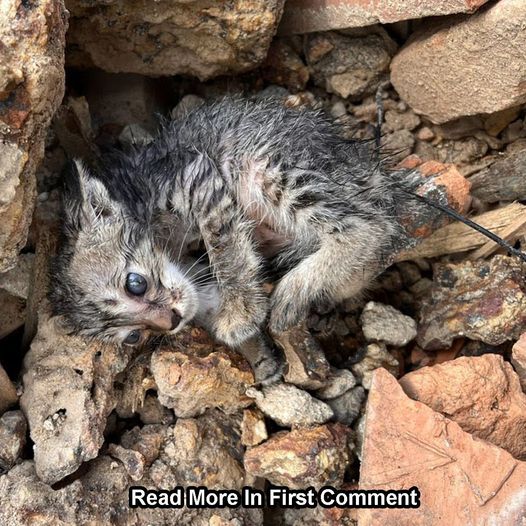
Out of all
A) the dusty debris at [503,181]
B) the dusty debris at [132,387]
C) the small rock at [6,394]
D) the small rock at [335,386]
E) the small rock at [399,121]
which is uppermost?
the small rock at [399,121]

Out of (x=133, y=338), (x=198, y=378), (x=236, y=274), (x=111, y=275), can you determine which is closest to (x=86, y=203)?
(x=111, y=275)

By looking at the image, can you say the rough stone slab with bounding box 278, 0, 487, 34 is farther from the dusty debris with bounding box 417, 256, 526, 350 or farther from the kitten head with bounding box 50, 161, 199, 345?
the kitten head with bounding box 50, 161, 199, 345

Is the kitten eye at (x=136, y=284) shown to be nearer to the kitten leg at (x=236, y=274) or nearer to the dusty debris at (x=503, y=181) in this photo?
the kitten leg at (x=236, y=274)

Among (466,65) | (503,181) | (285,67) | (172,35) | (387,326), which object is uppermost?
(172,35)

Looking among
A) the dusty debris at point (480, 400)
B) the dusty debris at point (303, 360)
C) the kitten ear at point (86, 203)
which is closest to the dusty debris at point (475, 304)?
the dusty debris at point (480, 400)

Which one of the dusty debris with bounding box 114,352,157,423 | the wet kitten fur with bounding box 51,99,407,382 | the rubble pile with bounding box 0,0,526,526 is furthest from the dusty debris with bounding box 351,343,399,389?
the dusty debris with bounding box 114,352,157,423

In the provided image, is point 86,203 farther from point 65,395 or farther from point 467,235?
point 467,235
